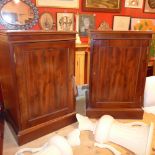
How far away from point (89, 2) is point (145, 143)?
2.15 metres

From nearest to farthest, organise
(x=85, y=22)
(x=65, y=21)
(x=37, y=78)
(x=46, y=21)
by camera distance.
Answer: (x=37, y=78) < (x=46, y=21) < (x=65, y=21) < (x=85, y=22)

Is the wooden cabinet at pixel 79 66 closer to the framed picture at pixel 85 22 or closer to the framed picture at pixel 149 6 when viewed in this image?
the framed picture at pixel 85 22

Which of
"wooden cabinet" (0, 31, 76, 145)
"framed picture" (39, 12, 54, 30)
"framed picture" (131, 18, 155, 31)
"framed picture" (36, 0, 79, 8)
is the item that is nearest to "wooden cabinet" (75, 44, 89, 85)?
"framed picture" (39, 12, 54, 30)

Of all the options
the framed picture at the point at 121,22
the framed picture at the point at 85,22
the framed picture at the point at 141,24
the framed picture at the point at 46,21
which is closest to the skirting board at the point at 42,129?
the framed picture at the point at 46,21

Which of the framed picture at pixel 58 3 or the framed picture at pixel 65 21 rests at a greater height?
the framed picture at pixel 58 3

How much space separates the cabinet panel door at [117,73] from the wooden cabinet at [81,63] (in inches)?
34.0

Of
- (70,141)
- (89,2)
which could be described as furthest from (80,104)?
(89,2)

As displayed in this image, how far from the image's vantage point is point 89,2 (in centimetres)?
264

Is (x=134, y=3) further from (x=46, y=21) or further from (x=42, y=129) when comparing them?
(x=42, y=129)

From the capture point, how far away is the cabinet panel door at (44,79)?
1317 mm

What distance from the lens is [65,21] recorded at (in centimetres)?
258

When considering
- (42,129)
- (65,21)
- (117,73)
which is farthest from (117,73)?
(65,21)

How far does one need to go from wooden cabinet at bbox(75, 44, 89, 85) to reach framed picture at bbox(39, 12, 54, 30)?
0.49 metres

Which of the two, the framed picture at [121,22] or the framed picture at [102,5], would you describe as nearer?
the framed picture at [102,5]
